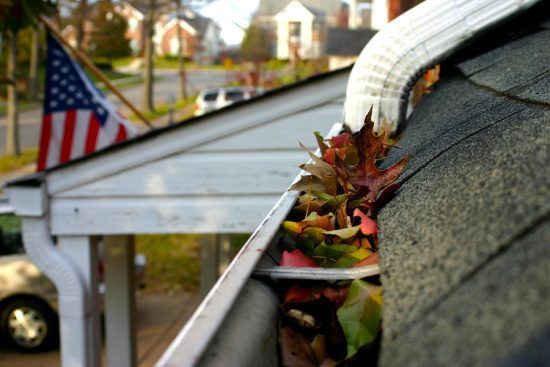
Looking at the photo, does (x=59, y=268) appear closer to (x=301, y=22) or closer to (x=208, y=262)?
(x=208, y=262)

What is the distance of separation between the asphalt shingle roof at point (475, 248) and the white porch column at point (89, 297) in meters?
3.45

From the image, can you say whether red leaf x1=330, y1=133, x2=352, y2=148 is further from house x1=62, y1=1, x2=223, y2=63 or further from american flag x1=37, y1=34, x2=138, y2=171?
house x1=62, y1=1, x2=223, y2=63

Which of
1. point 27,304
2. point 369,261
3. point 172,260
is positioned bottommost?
point 172,260

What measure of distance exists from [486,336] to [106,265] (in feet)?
19.7

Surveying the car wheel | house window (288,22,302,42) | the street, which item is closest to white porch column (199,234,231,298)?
the car wheel

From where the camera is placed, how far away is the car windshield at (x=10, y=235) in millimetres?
9031

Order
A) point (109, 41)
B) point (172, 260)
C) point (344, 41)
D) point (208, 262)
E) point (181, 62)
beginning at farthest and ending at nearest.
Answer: point (109, 41) < point (181, 62) < point (172, 260) < point (344, 41) < point (208, 262)

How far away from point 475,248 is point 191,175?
150 inches

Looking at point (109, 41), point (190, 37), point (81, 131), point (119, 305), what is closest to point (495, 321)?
point (119, 305)

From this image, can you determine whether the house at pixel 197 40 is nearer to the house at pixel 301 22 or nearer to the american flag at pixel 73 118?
the house at pixel 301 22

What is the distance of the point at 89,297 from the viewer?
4.74 m

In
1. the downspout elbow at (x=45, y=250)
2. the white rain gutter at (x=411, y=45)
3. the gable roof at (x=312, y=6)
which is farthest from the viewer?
the gable roof at (x=312, y=6)

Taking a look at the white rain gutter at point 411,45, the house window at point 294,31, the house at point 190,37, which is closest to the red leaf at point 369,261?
the white rain gutter at point 411,45

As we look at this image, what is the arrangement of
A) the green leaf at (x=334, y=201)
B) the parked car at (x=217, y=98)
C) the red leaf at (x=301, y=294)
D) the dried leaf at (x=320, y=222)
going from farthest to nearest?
the parked car at (x=217, y=98), the green leaf at (x=334, y=201), the dried leaf at (x=320, y=222), the red leaf at (x=301, y=294)
